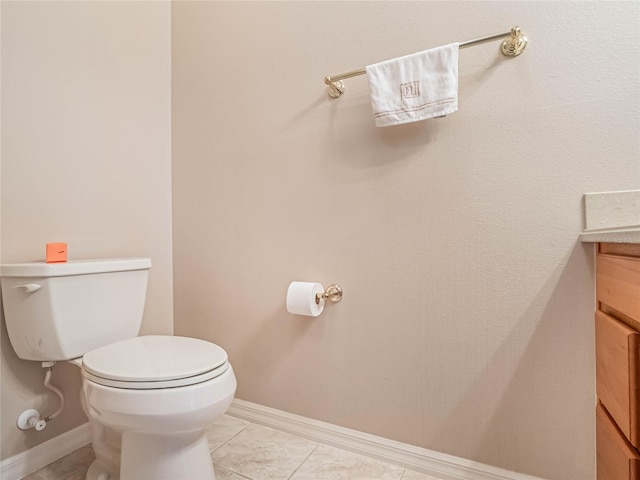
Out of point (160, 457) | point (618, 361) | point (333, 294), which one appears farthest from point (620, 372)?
point (160, 457)

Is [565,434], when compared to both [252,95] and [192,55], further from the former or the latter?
[192,55]

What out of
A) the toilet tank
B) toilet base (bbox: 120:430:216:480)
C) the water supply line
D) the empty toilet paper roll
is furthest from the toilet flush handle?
the empty toilet paper roll

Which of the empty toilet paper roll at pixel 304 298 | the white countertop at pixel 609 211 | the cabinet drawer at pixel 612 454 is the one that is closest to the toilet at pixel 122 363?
the empty toilet paper roll at pixel 304 298

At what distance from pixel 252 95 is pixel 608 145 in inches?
49.8

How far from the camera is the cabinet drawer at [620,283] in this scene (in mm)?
589

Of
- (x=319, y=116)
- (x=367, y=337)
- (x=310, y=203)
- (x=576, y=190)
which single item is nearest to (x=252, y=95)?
(x=319, y=116)

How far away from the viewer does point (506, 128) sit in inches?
38.7

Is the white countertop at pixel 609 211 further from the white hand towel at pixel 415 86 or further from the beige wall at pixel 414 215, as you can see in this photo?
the white hand towel at pixel 415 86

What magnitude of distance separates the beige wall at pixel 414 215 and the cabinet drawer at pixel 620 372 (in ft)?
0.36

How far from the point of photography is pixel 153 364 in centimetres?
89

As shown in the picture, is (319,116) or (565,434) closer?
(565,434)

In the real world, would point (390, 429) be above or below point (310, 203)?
below

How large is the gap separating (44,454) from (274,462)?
806 mm

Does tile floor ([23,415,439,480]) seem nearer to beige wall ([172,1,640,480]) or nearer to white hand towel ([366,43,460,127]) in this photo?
beige wall ([172,1,640,480])
